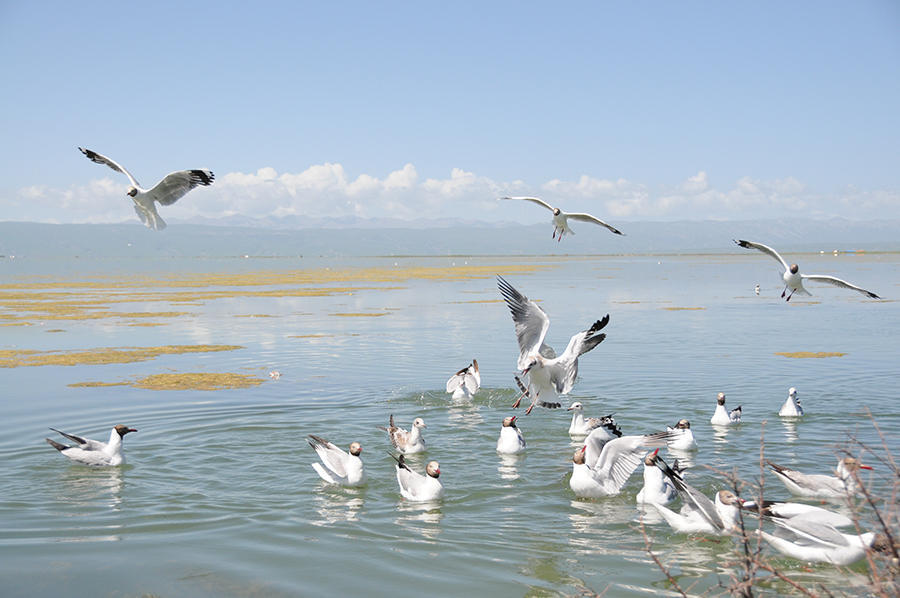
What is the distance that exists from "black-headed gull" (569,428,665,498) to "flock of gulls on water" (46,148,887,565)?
0.01 m

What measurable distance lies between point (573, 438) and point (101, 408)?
9.93 m

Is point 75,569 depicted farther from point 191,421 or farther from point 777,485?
point 777,485

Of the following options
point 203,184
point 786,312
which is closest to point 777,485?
point 203,184

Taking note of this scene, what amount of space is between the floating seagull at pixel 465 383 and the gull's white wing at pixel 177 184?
671 cm

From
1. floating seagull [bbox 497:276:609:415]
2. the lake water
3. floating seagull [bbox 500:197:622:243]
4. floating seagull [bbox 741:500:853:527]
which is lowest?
the lake water

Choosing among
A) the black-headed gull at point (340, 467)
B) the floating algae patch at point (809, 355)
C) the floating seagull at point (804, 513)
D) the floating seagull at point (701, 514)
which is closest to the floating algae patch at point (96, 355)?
the black-headed gull at point (340, 467)

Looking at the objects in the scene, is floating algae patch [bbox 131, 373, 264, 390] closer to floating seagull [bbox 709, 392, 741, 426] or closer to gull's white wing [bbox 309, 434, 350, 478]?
gull's white wing [bbox 309, 434, 350, 478]

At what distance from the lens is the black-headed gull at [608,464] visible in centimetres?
1109

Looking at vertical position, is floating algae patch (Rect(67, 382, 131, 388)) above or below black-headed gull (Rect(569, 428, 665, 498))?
below

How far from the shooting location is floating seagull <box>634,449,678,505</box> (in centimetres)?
1080

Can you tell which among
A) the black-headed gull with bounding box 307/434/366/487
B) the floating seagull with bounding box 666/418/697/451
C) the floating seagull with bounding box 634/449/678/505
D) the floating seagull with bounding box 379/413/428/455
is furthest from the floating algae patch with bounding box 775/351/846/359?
the black-headed gull with bounding box 307/434/366/487

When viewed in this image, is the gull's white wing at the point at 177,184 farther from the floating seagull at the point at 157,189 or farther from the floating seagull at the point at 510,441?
the floating seagull at the point at 510,441

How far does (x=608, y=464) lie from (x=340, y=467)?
152 inches

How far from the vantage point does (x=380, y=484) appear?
39.5ft
